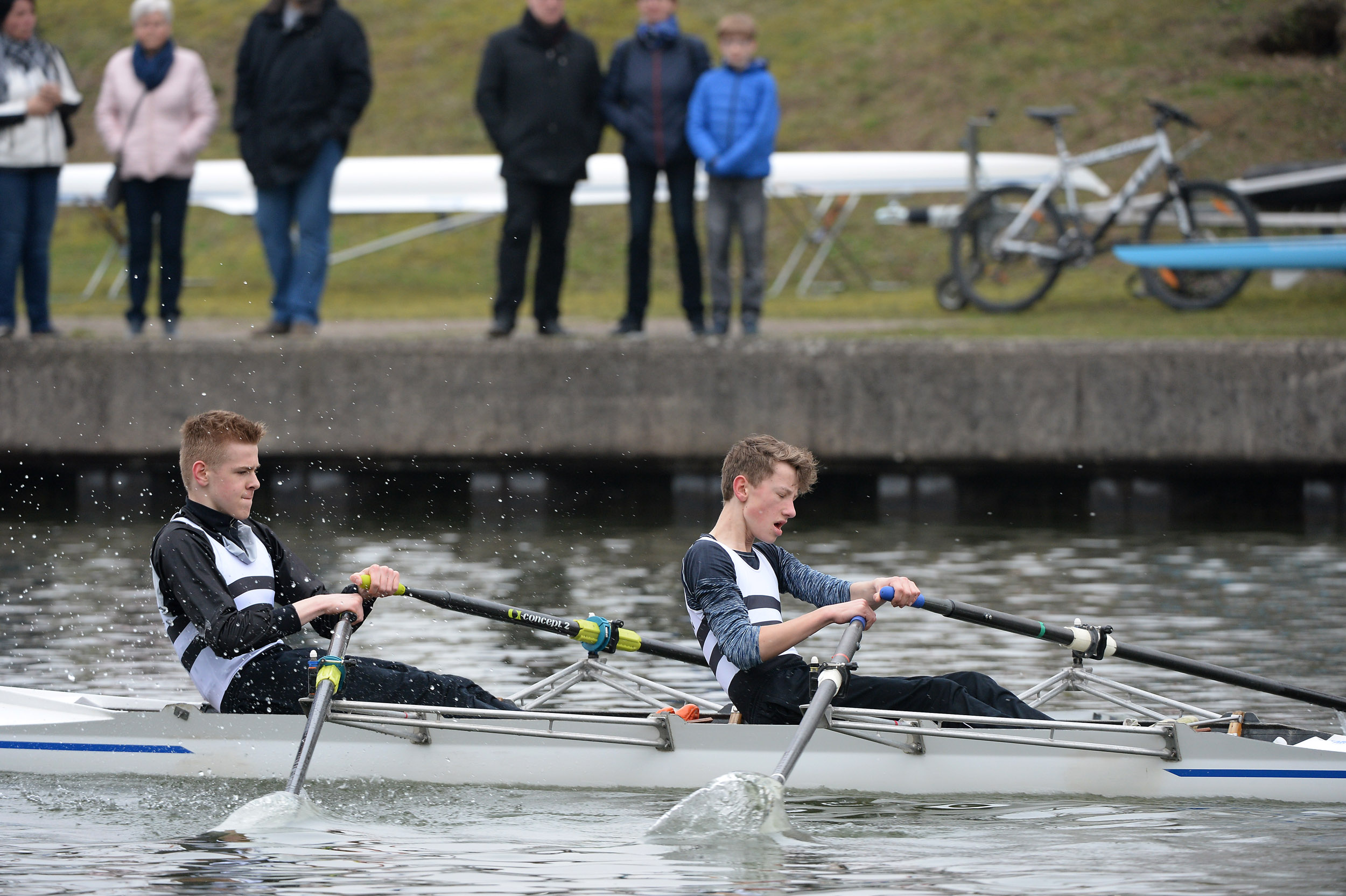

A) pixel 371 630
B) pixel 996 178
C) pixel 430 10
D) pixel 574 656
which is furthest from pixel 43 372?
pixel 430 10

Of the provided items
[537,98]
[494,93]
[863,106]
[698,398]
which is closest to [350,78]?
[494,93]

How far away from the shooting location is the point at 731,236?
36.0 ft

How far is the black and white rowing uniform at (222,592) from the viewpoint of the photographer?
5664 millimetres

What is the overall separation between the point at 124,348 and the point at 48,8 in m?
18.5

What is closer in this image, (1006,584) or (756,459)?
(756,459)

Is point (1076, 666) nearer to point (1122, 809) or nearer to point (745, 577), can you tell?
point (1122, 809)

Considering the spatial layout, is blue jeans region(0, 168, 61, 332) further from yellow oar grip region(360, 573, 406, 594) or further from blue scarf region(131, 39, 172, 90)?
yellow oar grip region(360, 573, 406, 594)

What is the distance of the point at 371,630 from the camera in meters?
8.61

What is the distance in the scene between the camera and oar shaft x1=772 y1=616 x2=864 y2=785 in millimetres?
5543

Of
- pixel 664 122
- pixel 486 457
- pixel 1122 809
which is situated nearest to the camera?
pixel 1122 809

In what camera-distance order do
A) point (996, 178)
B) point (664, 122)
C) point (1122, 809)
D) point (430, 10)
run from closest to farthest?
point (1122, 809)
point (664, 122)
point (996, 178)
point (430, 10)

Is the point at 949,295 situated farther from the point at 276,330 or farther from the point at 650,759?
the point at 650,759

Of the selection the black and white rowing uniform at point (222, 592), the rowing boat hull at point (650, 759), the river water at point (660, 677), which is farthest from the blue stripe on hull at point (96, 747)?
the black and white rowing uniform at point (222, 592)

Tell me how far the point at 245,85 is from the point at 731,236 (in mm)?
3105
